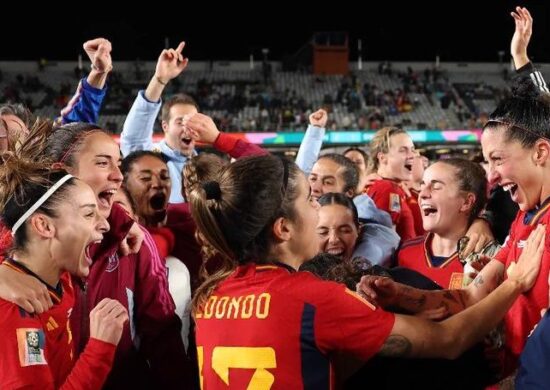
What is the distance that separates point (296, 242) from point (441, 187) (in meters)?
1.55

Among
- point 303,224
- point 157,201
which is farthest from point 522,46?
point 157,201

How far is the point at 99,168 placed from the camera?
272 centimetres

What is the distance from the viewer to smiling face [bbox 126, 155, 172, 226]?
3520 millimetres

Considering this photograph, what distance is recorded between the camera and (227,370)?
1.86 metres

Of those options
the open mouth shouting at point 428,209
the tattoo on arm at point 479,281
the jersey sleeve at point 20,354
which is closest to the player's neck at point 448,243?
the open mouth shouting at point 428,209

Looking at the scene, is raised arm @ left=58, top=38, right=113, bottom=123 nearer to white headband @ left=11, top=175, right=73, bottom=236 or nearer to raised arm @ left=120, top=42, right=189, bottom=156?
raised arm @ left=120, top=42, right=189, bottom=156

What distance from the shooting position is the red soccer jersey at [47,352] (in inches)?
76.5

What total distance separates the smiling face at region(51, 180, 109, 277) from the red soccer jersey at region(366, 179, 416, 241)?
Answer: 2.58m

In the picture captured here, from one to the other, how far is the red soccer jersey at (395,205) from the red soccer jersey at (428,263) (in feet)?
3.31

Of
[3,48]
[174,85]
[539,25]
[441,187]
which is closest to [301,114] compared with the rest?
[174,85]

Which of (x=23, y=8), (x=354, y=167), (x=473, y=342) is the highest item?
(x=23, y=8)

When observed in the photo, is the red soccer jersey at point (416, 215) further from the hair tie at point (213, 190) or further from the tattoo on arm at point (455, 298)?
the hair tie at point (213, 190)

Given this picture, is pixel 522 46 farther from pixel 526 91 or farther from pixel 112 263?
pixel 112 263

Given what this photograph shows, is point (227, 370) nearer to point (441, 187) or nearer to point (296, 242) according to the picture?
point (296, 242)
